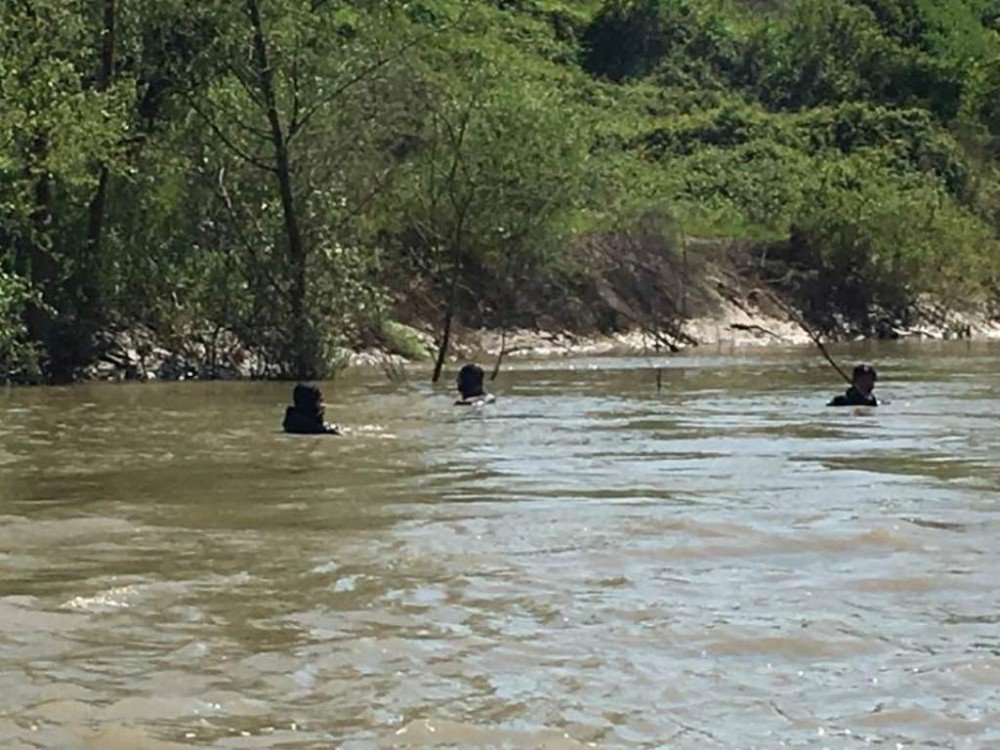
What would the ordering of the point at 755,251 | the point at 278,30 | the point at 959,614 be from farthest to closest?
the point at 755,251 < the point at 278,30 < the point at 959,614

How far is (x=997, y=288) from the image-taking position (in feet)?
213

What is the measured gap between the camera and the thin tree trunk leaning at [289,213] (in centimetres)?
3531

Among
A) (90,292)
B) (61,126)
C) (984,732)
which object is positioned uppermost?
(61,126)

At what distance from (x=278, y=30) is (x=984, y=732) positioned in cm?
2927

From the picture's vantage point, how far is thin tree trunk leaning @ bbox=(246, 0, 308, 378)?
1390 inches

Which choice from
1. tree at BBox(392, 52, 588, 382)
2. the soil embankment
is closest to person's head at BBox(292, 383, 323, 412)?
the soil embankment

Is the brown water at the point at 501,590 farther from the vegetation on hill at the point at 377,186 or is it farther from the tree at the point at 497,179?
the tree at the point at 497,179

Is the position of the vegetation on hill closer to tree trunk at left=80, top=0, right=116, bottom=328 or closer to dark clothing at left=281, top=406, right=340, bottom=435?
tree trunk at left=80, top=0, right=116, bottom=328

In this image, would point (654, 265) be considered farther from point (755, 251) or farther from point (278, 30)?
point (278, 30)

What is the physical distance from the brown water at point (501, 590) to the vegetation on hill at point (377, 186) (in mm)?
11766

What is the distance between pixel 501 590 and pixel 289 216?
2525 centimetres

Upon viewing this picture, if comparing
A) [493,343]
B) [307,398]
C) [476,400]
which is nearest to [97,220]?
[476,400]

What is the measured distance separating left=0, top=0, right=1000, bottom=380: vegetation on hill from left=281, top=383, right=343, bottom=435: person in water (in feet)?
24.7

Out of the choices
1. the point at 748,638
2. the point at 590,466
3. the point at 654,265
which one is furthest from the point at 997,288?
the point at 748,638
